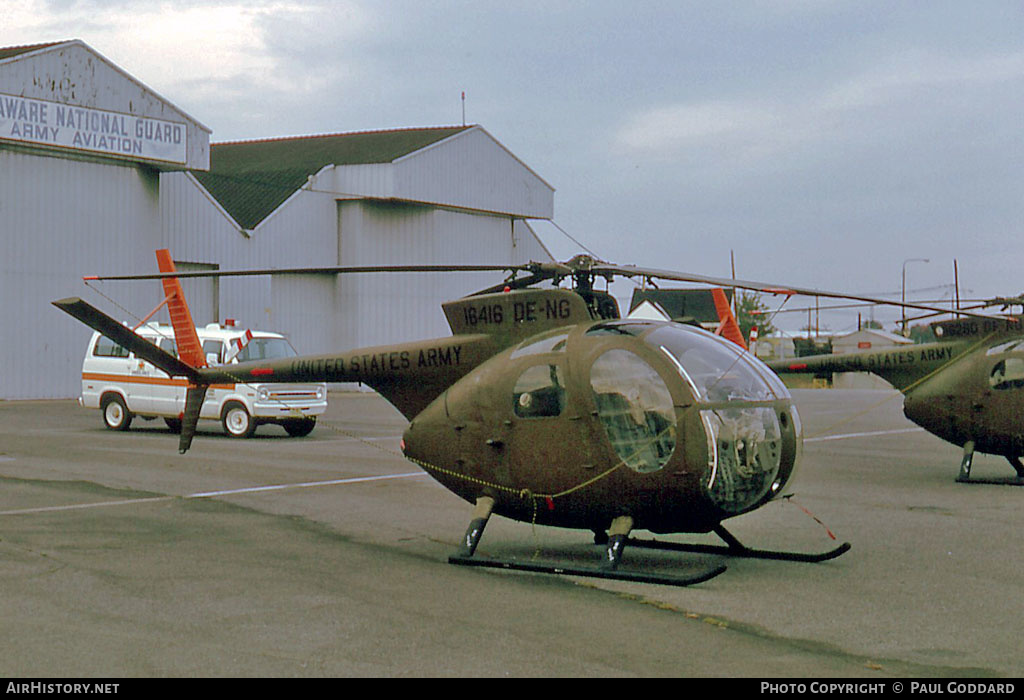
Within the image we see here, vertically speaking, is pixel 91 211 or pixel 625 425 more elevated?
pixel 91 211

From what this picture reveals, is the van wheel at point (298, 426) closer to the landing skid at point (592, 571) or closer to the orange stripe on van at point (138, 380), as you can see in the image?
the orange stripe on van at point (138, 380)

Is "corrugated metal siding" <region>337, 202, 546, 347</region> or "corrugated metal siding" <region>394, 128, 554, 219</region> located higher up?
"corrugated metal siding" <region>394, 128, 554, 219</region>

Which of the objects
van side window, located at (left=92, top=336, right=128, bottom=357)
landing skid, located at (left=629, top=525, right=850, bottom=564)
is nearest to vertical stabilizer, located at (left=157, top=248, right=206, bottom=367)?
landing skid, located at (left=629, top=525, right=850, bottom=564)

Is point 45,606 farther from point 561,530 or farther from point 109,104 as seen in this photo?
point 109,104

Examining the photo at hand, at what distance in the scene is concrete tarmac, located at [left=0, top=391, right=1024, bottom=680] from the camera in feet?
20.8

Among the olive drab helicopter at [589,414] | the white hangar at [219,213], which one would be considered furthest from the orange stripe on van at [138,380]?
the olive drab helicopter at [589,414]

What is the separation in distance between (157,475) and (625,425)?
30.4ft

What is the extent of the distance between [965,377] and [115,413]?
17.5 meters

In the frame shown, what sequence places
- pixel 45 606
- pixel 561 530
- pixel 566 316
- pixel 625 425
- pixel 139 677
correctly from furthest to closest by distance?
pixel 561 530, pixel 566 316, pixel 625 425, pixel 45 606, pixel 139 677

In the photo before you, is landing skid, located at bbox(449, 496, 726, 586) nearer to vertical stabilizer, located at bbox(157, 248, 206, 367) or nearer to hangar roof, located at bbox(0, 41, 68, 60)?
vertical stabilizer, located at bbox(157, 248, 206, 367)

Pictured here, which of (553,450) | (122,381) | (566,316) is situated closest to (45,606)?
(553,450)

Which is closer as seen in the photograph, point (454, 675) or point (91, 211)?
point (454, 675)

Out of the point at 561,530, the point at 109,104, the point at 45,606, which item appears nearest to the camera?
the point at 45,606

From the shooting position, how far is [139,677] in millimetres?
5863
